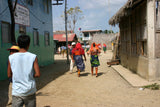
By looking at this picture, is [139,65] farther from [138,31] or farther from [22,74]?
[22,74]

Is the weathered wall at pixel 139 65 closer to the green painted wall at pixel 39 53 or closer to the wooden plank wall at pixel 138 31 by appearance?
the wooden plank wall at pixel 138 31

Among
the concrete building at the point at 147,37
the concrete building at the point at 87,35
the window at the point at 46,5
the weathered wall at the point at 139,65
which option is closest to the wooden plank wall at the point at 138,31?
the concrete building at the point at 147,37

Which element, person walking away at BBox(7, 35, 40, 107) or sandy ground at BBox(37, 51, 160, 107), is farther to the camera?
sandy ground at BBox(37, 51, 160, 107)

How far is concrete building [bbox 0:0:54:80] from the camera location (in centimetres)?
809

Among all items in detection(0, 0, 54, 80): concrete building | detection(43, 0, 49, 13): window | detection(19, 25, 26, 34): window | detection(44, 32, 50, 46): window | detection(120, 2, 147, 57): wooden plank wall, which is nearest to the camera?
detection(120, 2, 147, 57): wooden plank wall

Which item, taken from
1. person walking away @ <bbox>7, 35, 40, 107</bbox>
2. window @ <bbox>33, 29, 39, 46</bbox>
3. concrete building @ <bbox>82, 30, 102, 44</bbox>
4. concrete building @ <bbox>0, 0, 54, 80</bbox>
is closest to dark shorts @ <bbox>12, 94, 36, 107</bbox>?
person walking away @ <bbox>7, 35, 40, 107</bbox>

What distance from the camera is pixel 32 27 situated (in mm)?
11484

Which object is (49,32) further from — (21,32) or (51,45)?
(21,32)

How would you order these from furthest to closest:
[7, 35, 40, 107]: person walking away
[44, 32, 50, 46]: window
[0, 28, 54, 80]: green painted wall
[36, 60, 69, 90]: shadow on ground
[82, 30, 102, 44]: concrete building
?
[82, 30, 102, 44]: concrete building, [44, 32, 50, 46]: window, [0, 28, 54, 80]: green painted wall, [36, 60, 69, 90]: shadow on ground, [7, 35, 40, 107]: person walking away

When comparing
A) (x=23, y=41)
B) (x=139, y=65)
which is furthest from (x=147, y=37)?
(x=23, y=41)

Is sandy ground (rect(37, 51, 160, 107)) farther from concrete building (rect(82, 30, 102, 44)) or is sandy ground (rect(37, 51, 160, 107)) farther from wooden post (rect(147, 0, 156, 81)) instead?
concrete building (rect(82, 30, 102, 44))

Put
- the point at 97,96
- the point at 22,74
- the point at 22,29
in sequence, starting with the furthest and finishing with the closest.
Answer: the point at 22,29 < the point at 97,96 < the point at 22,74

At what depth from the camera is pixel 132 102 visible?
181 inches

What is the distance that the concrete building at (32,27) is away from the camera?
8.09 metres
